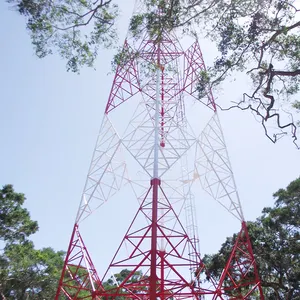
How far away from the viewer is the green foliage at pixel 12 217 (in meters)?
18.0

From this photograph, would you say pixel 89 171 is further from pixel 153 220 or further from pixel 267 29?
pixel 267 29

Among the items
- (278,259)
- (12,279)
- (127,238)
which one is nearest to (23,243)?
(12,279)

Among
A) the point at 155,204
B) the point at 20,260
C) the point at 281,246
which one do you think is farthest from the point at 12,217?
the point at 281,246

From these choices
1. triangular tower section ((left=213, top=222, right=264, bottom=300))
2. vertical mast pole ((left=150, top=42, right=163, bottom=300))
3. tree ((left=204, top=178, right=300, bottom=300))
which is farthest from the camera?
tree ((left=204, top=178, right=300, bottom=300))

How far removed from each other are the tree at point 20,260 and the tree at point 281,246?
9.80m

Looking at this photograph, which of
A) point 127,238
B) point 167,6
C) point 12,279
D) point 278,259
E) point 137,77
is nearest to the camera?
point 167,6

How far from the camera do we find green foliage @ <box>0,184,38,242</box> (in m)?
18.0

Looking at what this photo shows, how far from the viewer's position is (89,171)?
39.0ft

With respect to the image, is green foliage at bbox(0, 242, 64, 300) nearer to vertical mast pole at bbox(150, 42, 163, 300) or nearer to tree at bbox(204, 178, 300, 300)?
tree at bbox(204, 178, 300, 300)

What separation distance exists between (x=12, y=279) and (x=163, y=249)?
10.7 m

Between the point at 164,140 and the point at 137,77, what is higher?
the point at 137,77

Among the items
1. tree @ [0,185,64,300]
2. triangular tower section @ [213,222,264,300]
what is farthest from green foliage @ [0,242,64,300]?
triangular tower section @ [213,222,264,300]

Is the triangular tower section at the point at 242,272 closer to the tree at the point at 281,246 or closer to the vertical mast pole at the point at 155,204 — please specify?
the vertical mast pole at the point at 155,204

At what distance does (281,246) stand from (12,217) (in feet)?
44.9
